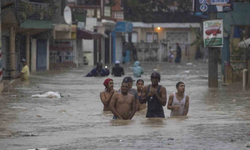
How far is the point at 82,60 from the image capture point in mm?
55906

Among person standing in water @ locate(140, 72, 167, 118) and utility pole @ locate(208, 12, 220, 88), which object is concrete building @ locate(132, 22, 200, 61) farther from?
person standing in water @ locate(140, 72, 167, 118)

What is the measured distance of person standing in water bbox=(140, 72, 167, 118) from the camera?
1407cm

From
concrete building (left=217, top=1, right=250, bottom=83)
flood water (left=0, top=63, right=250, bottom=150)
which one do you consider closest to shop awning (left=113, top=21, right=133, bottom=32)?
concrete building (left=217, top=1, right=250, bottom=83)

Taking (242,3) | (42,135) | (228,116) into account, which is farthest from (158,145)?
(242,3)

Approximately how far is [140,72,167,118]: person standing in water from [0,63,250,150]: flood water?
25 cm

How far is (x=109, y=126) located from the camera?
1305 centimetres

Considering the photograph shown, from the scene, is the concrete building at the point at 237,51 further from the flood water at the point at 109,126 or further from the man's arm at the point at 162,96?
the man's arm at the point at 162,96

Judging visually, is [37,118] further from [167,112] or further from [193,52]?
[193,52]

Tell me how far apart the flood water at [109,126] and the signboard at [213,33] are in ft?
15.9

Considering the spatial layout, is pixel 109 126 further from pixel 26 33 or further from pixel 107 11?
pixel 107 11

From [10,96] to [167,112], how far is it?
6549mm

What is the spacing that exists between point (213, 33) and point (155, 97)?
1366 centimetres

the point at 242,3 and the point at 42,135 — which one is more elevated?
the point at 242,3

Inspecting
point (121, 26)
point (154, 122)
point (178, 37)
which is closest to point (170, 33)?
point (178, 37)
